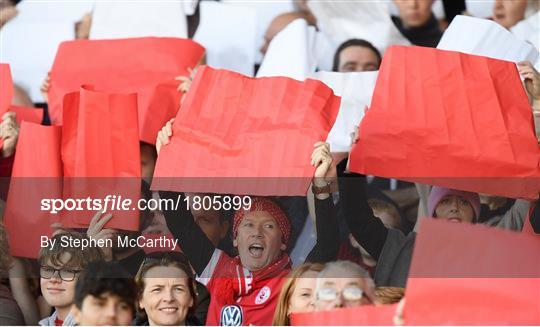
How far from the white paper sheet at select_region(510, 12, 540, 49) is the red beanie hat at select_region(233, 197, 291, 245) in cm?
124

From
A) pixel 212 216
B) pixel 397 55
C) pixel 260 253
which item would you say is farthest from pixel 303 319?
pixel 397 55

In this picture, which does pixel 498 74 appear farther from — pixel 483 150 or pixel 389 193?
pixel 389 193

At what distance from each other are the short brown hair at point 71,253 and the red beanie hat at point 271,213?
421 millimetres

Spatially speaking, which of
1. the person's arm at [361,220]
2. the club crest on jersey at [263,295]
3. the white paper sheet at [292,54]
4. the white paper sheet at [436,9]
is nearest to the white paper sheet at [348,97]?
the white paper sheet at [292,54]

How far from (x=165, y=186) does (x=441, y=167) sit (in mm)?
812

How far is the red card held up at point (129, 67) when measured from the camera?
13.7ft

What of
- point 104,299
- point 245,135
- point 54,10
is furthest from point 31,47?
point 104,299

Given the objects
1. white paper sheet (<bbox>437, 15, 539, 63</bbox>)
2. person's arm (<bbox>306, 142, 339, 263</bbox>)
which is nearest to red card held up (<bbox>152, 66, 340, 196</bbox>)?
person's arm (<bbox>306, 142, 339, 263</bbox>)

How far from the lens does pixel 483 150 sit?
364 centimetres

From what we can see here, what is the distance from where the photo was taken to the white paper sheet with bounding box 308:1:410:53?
461cm

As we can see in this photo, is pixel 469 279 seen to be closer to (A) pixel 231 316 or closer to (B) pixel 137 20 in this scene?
(A) pixel 231 316

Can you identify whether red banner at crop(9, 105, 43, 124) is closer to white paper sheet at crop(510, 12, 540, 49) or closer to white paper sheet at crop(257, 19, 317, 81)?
white paper sheet at crop(257, 19, 317, 81)

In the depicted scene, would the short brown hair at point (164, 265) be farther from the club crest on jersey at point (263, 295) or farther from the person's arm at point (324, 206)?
the person's arm at point (324, 206)

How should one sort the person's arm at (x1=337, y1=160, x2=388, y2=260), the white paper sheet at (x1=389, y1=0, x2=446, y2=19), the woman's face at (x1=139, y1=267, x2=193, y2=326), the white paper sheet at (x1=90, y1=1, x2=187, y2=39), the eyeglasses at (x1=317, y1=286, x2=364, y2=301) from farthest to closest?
the white paper sheet at (x1=389, y1=0, x2=446, y2=19), the white paper sheet at (x1=90, y1=1, x2=187, y2=39), the person's arm at (x1=337, y1=160, x2=388, y2=260), the woman's face at (x1=139, y1=267, x2=193, y2=326), the eyeglasses at (x1=317, y1=286, x2=364, y2=301)
